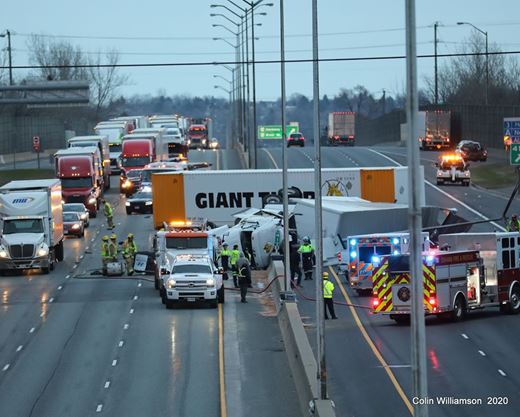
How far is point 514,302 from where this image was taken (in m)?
40.2

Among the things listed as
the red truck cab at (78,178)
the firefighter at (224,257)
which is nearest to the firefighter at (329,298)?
the firefighter at (224,257)

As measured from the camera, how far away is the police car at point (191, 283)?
4269 centimetres

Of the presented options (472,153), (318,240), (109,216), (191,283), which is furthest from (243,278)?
(472,153)

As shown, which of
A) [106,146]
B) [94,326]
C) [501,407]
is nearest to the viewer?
[501,407]

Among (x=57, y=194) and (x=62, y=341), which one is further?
(x=57, y=194)

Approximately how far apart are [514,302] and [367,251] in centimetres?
634

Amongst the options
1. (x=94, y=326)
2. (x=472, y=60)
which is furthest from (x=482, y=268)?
A: (x=472, y=60)

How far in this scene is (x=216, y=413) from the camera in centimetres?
2850

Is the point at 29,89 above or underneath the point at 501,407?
above

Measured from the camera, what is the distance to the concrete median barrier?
25.1m

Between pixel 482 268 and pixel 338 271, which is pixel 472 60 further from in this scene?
pixel 482 268

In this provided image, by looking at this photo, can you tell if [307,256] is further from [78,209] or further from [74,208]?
[74,208]

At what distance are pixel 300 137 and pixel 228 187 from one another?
73.6m

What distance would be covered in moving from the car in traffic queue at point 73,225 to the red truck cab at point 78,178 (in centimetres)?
615
